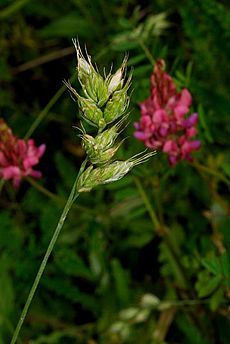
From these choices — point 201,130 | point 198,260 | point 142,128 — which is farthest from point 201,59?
point 198,260

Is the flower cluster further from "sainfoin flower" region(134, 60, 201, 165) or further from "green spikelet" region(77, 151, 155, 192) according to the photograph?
"sainfoin flower" region(134, 60, 201, 165)

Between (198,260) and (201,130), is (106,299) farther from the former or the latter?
(201,130)

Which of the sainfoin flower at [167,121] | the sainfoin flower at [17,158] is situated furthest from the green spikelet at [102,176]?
the sainfoin flower at [17,158]

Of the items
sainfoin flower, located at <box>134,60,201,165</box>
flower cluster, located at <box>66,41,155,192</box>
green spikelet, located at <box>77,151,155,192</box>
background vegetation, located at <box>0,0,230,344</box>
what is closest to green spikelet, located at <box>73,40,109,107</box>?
flower cluster, located at <box>66,41,155,192</box>

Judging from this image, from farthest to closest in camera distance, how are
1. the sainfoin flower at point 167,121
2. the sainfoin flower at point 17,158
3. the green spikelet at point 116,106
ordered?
the sainfoin flower at point 17,158 → the sainfoin flower at point 167,121 → the green spikelet at point 116,106

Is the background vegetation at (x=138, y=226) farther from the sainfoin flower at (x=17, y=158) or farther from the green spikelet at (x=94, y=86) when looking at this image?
the green spikelet at (x=94, y=86)
